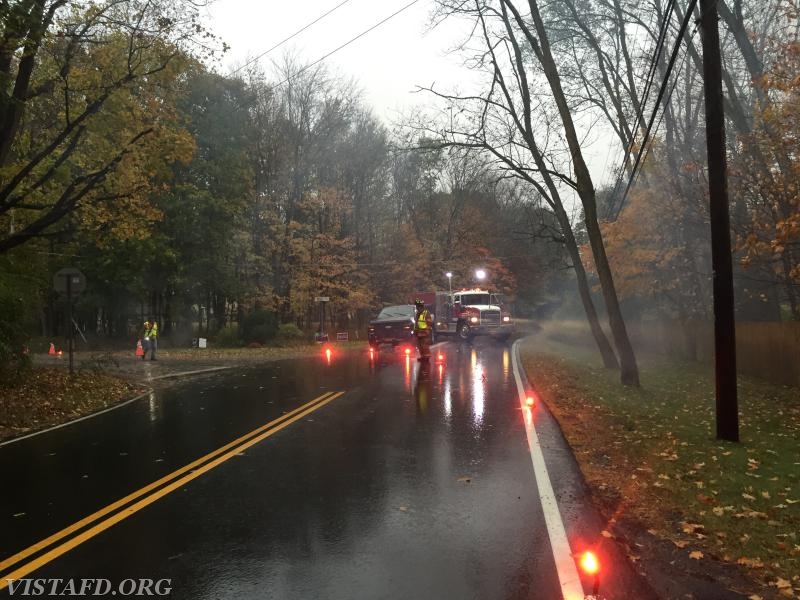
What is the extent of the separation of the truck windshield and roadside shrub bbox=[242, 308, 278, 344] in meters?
11.2

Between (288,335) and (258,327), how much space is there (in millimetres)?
1938

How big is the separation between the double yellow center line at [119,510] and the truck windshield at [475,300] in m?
25.8

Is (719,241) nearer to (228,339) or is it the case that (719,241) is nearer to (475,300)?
(475,300)

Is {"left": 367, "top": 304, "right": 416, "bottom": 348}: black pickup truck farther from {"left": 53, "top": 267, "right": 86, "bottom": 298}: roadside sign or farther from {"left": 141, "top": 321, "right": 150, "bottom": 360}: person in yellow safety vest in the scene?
{"left": 53, "top": 267, "right": 86, "bottom": 298}: roadside sign

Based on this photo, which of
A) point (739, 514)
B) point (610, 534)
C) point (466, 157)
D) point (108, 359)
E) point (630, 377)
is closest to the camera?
point (610, 534)

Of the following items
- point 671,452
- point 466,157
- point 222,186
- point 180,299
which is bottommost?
point 671,452

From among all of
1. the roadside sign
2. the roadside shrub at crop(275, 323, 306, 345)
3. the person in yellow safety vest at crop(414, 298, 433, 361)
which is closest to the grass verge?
the person in yellow safety vest at crop(414, 298, 433, 361)

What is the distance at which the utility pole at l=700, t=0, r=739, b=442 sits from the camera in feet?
25.4

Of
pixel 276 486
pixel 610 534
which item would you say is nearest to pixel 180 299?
pixel 276 486

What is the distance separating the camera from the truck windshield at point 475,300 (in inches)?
1351

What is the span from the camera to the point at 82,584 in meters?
4.12

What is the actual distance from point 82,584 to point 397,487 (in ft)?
9.89

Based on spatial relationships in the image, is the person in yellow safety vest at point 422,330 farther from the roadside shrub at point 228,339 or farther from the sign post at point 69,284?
the roadside shrub at point 228,339

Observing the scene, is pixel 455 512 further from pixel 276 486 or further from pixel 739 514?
pixel 739 514
